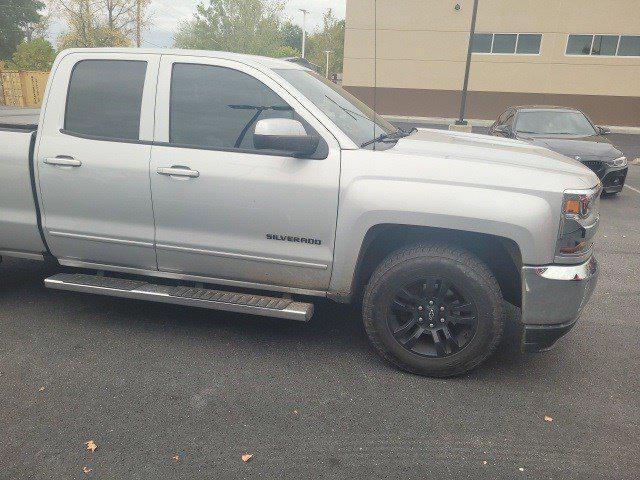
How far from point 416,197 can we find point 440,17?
87.0ft

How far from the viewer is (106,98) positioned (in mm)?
3637

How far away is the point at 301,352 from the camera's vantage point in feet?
12.1

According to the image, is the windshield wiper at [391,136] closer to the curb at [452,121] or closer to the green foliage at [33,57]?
the curb at [452,121]

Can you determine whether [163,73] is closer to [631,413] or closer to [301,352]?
[301,352]

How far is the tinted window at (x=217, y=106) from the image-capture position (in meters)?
3.42

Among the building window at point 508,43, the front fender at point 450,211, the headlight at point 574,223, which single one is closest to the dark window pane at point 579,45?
the building window at point 508,43

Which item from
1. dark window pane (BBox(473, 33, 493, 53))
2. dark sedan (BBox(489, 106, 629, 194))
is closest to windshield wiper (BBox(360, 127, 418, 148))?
dark sedan (BBox(489, 106, 629, 194))

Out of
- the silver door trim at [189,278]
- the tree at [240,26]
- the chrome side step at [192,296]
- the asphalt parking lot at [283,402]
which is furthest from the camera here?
the tree at [240,26]

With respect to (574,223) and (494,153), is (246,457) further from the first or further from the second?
(494,153)

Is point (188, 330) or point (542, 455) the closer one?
point (542, 455)

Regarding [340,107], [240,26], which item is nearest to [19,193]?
[340,107]

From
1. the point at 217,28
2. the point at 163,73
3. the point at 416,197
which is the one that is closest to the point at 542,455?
the point at 416,197

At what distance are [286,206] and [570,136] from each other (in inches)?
308

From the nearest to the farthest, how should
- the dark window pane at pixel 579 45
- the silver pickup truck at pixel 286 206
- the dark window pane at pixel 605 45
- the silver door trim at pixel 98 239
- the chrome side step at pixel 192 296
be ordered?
the silver pickup truck at pixel 286 206, the chrome side step at pixel 192 296, the silver door trim at pixel 98 239, the dark window pane at pixel 605 45, the dark window pane at pixel 579 45
